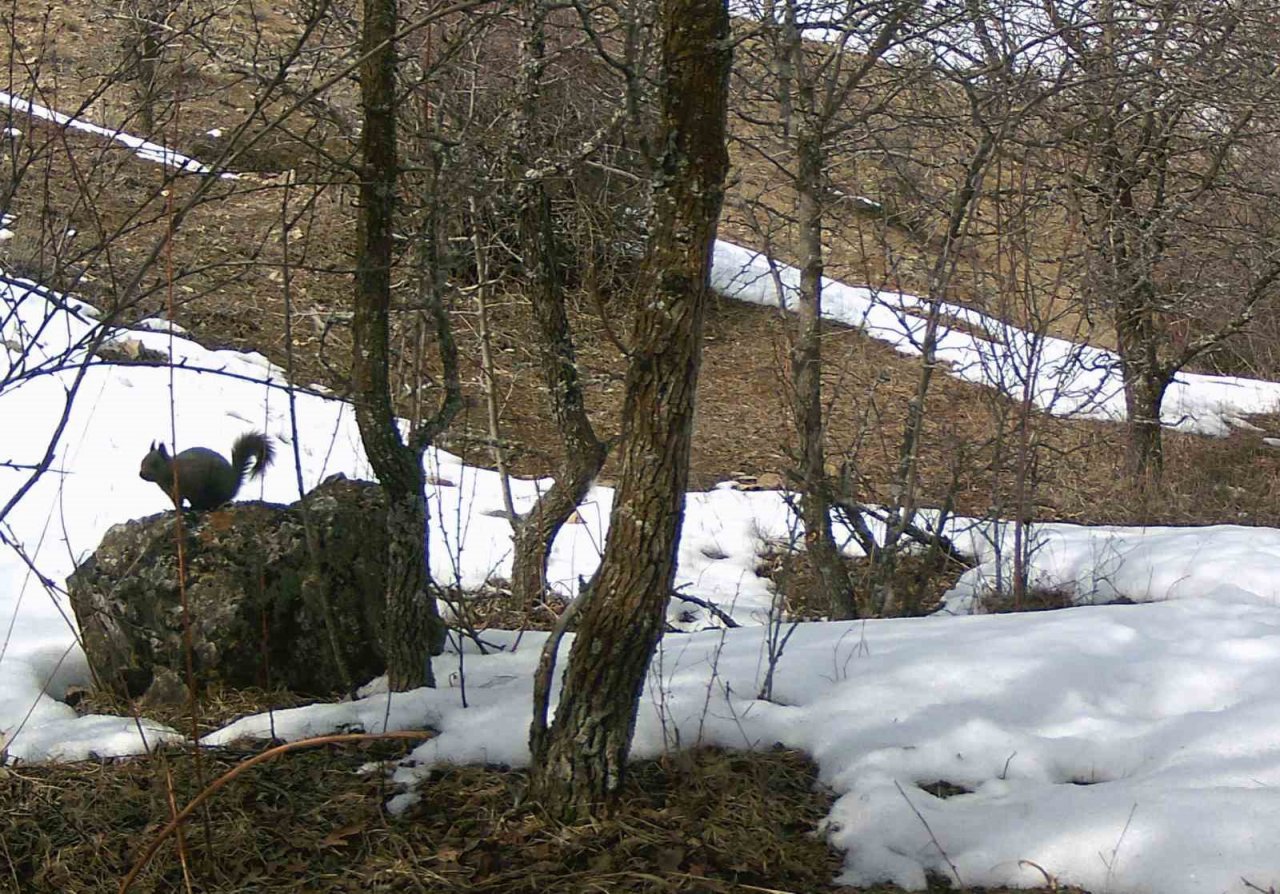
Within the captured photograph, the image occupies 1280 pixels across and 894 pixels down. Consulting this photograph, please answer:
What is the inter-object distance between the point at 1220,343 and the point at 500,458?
17.5 feet

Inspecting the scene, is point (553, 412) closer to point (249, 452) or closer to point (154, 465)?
point (249, 452)

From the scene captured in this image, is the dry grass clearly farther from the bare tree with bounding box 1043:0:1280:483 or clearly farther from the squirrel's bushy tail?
the bare tree with bounding box 1043:0:1280:483

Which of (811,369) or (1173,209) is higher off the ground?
(1173,209)

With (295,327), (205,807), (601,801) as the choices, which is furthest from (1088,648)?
(295,327)

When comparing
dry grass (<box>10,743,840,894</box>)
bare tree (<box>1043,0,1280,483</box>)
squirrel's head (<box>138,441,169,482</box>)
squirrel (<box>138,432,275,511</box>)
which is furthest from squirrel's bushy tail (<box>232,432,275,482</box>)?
bare tree (<box>1043,0,1280,483</box>)

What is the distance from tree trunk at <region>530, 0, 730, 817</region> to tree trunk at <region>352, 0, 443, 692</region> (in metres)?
0.86

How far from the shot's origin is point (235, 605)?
3490 mm

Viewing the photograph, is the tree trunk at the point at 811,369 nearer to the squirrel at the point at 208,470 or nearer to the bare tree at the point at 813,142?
the bare tree at the point at 813,142

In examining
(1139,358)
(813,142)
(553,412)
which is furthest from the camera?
(1139,358)

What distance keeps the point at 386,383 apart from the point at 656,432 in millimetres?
1027

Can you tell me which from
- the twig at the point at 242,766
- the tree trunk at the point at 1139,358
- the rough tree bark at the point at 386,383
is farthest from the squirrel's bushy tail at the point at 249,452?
the tree trunk at the point at 1139,358

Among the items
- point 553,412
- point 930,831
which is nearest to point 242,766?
point 930,831

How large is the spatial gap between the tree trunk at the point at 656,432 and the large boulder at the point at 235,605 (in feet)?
4.04

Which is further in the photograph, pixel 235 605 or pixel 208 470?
pixel 208 470
